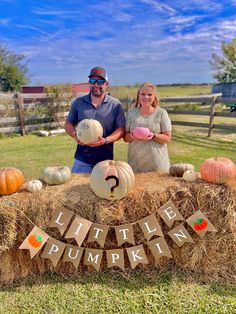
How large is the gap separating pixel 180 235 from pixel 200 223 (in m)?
0.22

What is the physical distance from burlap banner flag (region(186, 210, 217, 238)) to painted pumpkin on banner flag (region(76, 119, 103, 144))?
1242 millimetres

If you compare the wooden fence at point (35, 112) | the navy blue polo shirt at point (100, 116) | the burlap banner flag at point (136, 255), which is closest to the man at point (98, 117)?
the navy blue polo shirt at point (100, 116)

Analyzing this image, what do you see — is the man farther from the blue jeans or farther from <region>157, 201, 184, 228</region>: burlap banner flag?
<region>157, 201, 184, 228</region>: burlap banner flag

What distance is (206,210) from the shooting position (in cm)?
268

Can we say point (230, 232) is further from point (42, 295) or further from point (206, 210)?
point (42, 295)

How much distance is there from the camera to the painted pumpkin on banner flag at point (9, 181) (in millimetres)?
2574

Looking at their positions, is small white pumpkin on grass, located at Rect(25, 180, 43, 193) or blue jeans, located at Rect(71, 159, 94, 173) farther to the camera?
blue jeans, located at Rect(71, 159, 94, 173)

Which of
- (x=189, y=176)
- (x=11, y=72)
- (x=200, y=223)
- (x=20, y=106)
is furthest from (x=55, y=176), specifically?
(x=11, y=72)

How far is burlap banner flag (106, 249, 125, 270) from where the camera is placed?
266 centimetres

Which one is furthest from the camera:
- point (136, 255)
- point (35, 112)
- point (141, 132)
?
point (35, 112)

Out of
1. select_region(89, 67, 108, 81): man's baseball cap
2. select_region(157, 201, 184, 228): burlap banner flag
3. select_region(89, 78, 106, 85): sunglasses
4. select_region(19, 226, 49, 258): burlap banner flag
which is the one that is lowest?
select_region(19, 226, 49, 258): burlap banner flag

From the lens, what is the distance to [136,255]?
268 centimetres

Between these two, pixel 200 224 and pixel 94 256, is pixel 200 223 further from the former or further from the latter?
pixel 94 256

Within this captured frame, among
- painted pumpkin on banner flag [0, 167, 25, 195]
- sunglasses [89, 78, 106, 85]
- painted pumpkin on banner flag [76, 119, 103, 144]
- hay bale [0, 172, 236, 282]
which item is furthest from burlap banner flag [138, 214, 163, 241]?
sunglasses [89, 78, 106, 85]
